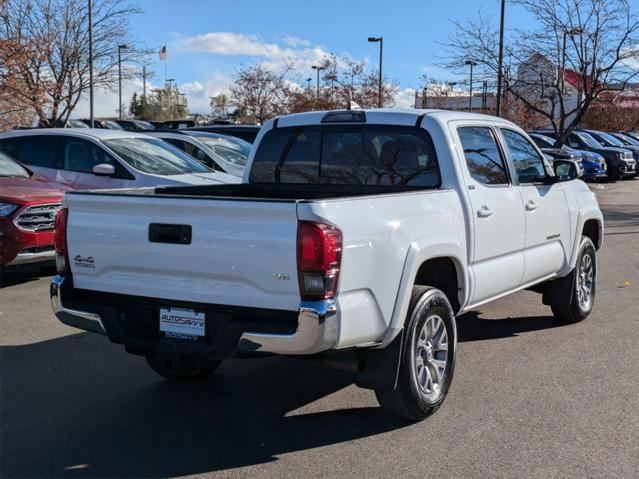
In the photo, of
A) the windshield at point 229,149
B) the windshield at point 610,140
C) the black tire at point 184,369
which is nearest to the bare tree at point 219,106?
the windshield at point 610,140

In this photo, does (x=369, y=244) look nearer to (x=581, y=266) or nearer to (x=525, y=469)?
(x=525, y=469)

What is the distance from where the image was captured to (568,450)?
4164 millimetres

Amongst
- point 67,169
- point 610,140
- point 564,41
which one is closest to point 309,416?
point 67,169

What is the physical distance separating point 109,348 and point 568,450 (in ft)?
12.3

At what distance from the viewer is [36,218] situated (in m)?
8.34

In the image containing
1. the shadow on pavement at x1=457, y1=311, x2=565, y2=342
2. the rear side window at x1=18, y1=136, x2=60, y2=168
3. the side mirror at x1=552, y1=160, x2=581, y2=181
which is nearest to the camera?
the side mirror at x1=552, y1=160, x2=581, y2=181

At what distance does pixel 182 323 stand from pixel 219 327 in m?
0.27

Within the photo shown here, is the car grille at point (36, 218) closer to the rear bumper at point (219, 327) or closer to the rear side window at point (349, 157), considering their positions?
the rear side window at point (349, 157)

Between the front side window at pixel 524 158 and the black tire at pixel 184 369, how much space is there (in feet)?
9.64

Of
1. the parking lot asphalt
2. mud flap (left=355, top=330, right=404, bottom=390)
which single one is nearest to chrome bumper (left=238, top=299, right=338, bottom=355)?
mud flap (left=355, top=330, right=404, bottom=390)

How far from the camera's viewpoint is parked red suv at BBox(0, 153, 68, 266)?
26.5 ft

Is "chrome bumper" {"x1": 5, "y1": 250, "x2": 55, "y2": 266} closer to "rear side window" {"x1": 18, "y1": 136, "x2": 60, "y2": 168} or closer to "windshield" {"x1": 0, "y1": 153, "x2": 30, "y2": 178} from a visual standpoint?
"windshield" {"x1": 0, "y1": 153, "x2": 30, "y2": 178}

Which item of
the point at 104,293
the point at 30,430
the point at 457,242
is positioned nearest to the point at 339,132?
the point at 457,242

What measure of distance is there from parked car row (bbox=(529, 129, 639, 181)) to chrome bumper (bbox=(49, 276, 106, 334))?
68.3 feet
